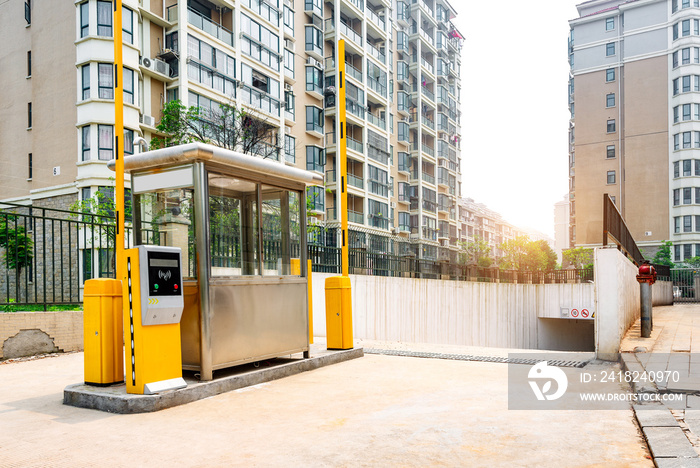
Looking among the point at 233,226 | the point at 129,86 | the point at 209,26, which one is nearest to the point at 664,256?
the point at 209,26

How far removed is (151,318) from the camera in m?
5.82

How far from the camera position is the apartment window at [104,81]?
27344 mm

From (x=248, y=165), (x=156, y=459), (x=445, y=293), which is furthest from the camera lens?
(x=445, y=293)

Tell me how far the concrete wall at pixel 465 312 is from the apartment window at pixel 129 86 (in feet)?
55.8

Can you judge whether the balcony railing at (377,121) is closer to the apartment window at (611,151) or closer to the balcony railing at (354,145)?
the balcony railing at (354,145)

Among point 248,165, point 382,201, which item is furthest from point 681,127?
point 248,165

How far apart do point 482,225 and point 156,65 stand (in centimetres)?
10450

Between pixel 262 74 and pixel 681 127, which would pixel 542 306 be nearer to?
pixel 262 74

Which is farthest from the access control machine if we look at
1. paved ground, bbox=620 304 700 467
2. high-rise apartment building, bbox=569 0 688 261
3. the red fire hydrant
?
high-rise apartment building, bbox=569 0 688 261

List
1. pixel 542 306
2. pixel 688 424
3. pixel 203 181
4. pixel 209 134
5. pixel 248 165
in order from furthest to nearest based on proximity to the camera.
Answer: pixel 542 306 < pixel 209 134 < pixel 248 165 < pixel 203 181 < pixel 688 424

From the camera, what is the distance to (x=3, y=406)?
5953 millimetres

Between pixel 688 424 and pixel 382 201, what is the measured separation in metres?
45.3

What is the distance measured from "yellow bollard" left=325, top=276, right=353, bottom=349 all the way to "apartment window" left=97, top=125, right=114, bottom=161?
21.5m

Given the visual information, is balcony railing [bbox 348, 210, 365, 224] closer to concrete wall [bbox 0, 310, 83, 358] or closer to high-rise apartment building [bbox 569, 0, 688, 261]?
high-rise apartment building [bbox 569, 0, 688, 261]
